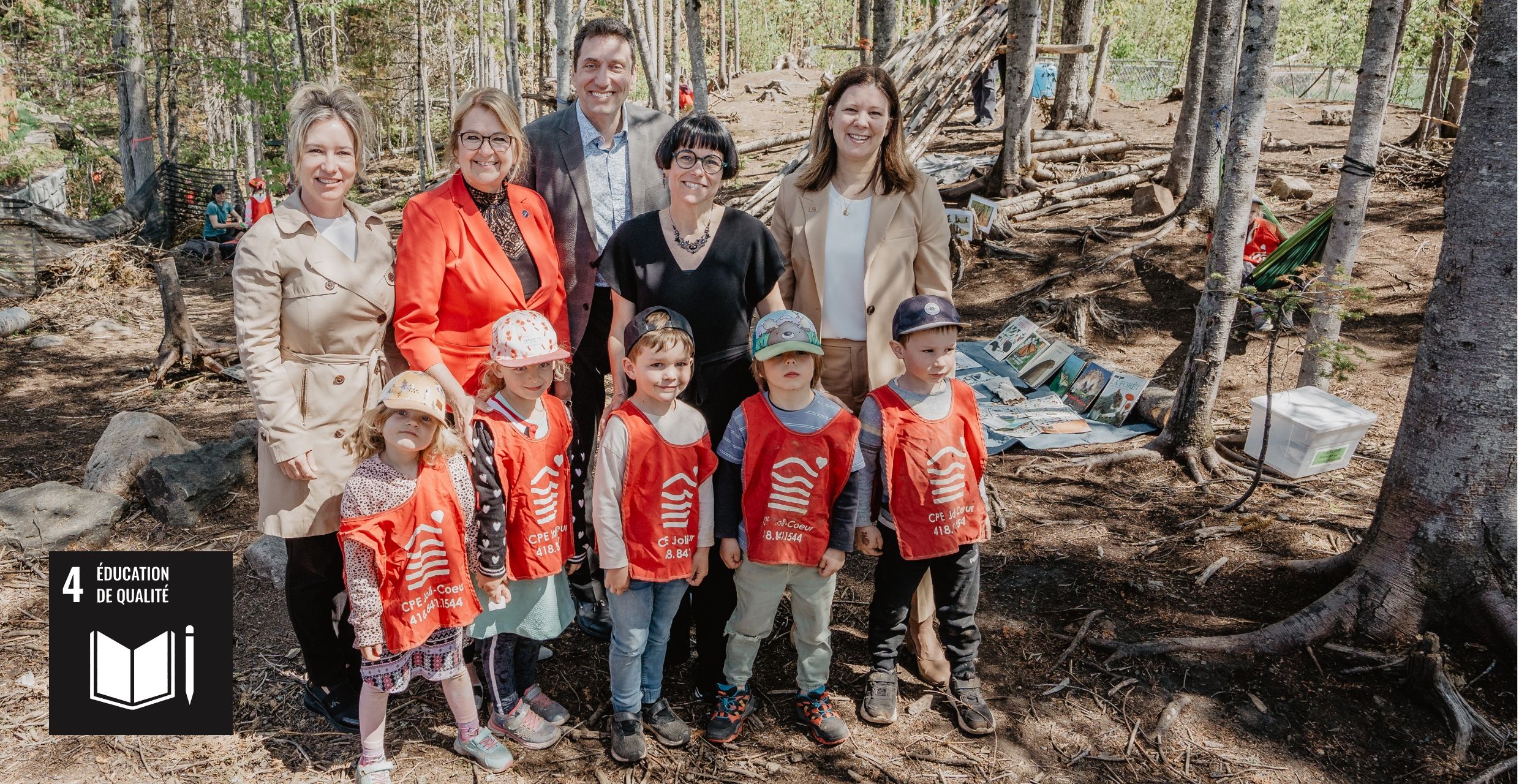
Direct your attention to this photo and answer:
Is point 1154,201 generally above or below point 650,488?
above

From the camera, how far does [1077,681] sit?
325 centimetres

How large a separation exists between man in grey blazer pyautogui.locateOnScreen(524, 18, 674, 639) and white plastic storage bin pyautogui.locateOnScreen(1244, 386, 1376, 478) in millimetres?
3559

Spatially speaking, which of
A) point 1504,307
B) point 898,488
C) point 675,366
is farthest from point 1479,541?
point 675,366

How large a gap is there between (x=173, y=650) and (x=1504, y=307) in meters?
4.74

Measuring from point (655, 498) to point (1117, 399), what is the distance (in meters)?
4.09

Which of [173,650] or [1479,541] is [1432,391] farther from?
[173,650]

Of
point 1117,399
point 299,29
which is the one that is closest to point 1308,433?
point 1117,399

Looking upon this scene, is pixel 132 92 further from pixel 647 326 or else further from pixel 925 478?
pixel 925 478

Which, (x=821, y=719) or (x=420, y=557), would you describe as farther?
(x=821, y=719)

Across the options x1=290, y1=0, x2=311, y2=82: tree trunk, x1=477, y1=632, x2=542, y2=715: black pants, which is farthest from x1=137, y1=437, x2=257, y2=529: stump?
x1=290, y1=0, x2=311, y2=82: tree trunk

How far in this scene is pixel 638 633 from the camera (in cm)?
284

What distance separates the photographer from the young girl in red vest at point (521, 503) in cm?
267

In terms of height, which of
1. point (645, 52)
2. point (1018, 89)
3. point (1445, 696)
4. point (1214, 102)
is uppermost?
point (645, 52)

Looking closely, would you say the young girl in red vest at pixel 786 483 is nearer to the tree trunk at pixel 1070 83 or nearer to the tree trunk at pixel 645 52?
the tree trunk at pixel 645 52
